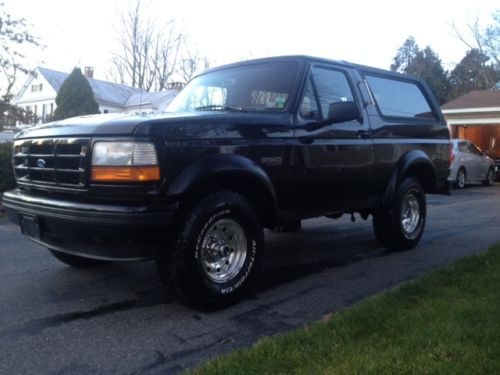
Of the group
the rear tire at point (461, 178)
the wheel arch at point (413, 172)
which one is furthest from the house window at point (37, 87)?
the wheel arch at point (413, 172)

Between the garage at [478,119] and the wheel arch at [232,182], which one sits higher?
the garage at [478,119]

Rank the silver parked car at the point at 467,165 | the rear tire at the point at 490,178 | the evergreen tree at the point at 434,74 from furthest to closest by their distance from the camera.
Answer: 1. the evergreen tree at the point at 434,74
2. the rear tire at the point at 490,178
3. the silver parked car at the point at 467,165

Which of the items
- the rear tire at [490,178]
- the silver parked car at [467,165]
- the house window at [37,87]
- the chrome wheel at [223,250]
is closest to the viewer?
the chrome wheel at [223,250]

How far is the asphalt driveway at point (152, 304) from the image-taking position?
3.15m

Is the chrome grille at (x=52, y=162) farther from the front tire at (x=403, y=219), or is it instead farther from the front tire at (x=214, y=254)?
the front tire at (x=403, y=219)

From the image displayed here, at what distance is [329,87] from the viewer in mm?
5117

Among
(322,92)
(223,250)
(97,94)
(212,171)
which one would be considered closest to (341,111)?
(322,92)

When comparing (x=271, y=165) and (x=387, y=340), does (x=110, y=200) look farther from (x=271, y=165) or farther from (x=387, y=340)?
(x=387, y=340)

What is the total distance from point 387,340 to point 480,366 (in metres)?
0.56

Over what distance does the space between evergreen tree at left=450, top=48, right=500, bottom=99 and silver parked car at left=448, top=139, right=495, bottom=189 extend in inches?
1236

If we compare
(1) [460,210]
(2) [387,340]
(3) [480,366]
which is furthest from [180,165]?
(1) [460,210]

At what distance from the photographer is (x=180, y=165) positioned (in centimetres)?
357

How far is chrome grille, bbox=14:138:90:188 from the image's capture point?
3.62m

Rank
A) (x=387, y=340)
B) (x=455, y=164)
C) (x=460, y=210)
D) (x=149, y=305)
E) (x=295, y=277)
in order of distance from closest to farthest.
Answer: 1. (x=387, y=340)
2. (x=149, y=305)
3. (x=295, y=277)
4. (x=460, y=210)
5. (x=455, y=164)
